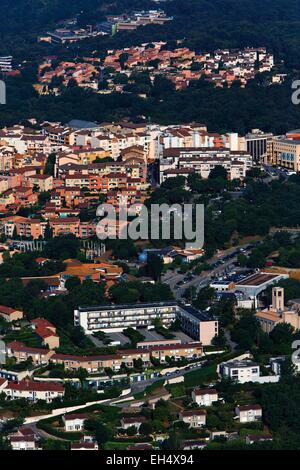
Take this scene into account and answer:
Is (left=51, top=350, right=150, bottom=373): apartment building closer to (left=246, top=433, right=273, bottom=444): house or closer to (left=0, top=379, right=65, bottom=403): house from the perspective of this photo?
(left=0, top=379, right=65, bottom=403): house

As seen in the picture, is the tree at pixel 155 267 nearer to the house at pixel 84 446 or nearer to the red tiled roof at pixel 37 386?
the red tiled roof at pixel 37 386

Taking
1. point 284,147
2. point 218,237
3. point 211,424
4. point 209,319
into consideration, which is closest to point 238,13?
point 284,147

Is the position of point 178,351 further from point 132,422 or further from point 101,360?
point 132,422

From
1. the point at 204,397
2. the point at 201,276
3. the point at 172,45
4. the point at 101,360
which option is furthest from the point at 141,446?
the point at 172,45

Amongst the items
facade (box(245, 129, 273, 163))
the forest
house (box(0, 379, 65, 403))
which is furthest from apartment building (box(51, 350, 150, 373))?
the forest

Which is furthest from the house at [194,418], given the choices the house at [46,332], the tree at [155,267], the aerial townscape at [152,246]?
the tree at [155,267]
